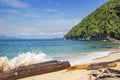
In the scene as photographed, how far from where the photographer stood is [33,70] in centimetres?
1316

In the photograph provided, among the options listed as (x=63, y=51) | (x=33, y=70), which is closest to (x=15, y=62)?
(x=33, y=70)

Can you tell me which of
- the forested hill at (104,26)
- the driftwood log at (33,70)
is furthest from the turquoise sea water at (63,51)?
the forested hill at (104,26)

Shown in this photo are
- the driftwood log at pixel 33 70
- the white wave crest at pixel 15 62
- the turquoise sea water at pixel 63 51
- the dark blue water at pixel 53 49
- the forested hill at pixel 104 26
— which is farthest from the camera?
the forested hill at pixel 104 26

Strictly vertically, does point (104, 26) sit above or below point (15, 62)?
above

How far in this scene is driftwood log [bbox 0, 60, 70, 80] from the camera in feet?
38.6

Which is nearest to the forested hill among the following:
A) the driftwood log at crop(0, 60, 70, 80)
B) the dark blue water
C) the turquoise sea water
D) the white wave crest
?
the dark blue water

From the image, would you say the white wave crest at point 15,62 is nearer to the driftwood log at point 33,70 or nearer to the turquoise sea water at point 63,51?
the driftwood log at point 33,70

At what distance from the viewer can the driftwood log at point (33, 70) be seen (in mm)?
11757

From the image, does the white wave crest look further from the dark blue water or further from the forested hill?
the forested hill

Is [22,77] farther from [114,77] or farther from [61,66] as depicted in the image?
[114,77]

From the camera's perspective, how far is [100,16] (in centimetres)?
15400

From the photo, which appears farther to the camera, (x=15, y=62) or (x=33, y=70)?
(x=15, y=62)

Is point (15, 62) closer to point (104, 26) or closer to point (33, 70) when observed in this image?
point (33, 70)

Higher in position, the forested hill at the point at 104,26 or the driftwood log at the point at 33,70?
the forested hill at the point at 104,26
